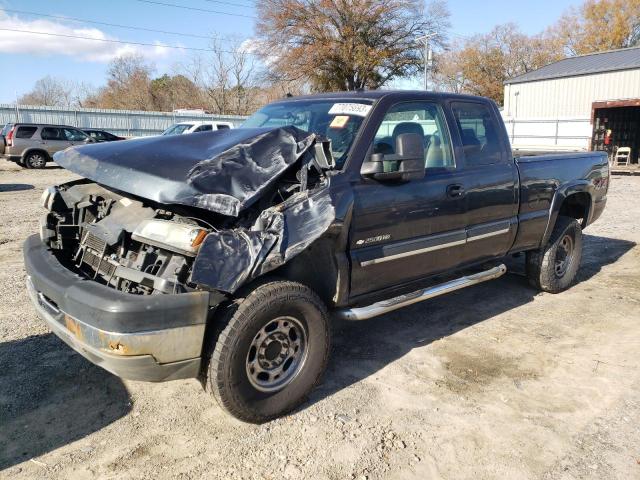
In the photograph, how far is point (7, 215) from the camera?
10109 mm

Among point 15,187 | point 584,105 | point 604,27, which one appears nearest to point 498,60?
point 604,27

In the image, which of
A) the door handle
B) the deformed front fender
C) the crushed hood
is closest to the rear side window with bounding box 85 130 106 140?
the crushed hood

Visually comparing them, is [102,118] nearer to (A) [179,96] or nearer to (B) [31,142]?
(B) [31,142]

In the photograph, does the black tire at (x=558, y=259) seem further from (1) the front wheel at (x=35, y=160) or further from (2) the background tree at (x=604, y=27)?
(2) the background tree at (x=604, y=27)

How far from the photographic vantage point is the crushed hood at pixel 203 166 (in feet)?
10.2

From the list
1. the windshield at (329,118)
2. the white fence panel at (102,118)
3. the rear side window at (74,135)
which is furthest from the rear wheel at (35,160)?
the windshield at (329,118)

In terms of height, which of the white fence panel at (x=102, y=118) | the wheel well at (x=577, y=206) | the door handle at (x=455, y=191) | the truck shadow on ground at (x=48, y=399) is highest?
the white fence panel at (x=102, y=118)

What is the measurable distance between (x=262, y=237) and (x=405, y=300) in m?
1.43

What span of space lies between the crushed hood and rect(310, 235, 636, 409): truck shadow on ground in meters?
1.51

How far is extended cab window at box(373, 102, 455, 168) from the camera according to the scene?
4.07 meters

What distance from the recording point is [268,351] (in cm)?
335

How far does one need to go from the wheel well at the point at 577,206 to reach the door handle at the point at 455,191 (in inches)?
83.4

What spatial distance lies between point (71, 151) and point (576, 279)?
5.64 meters

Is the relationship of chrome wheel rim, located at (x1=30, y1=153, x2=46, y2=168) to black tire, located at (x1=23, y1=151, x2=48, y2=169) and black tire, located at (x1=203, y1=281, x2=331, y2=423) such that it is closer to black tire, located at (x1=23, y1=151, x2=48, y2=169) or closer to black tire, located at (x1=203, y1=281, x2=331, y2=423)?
black tire, located at (x1=23, y1=151, x2=48, y2=169)
